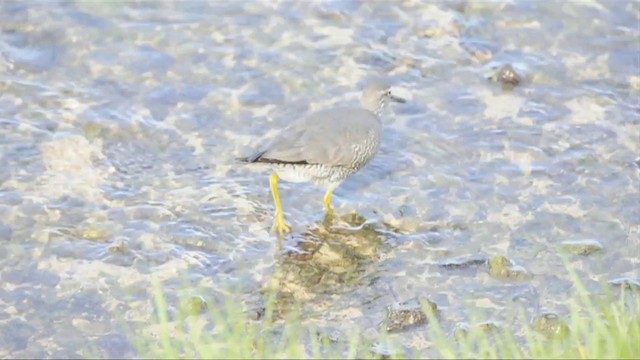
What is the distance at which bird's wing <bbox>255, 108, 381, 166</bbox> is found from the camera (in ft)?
24.6

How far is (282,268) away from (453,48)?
3.06 m

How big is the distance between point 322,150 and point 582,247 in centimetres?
161

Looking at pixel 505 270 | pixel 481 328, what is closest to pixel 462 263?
pixel 505 270

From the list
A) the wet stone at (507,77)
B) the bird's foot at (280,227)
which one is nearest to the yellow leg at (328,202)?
the bird's foot at (280,227)

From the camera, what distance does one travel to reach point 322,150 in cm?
762

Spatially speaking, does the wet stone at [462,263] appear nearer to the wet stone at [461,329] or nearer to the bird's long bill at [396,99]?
the wet stone at [461,329]

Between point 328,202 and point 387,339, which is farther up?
point 387,339

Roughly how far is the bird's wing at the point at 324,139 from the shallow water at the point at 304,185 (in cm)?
40

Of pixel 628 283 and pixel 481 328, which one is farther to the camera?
pixel 628 283

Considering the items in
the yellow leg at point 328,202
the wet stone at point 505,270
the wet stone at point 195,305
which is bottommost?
the yellow leg at point 328,202

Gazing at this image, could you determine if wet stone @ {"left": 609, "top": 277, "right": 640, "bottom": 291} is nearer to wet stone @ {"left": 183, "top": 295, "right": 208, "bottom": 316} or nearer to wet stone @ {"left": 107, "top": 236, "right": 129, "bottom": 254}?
wet stone @ {"left": 183, "top": 295, "right": 208, "bottom": 316}

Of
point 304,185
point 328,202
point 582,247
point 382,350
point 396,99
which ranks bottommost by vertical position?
point 304,185

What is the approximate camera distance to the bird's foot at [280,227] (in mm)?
7562

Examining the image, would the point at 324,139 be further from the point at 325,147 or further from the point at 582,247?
the point at 582,247
